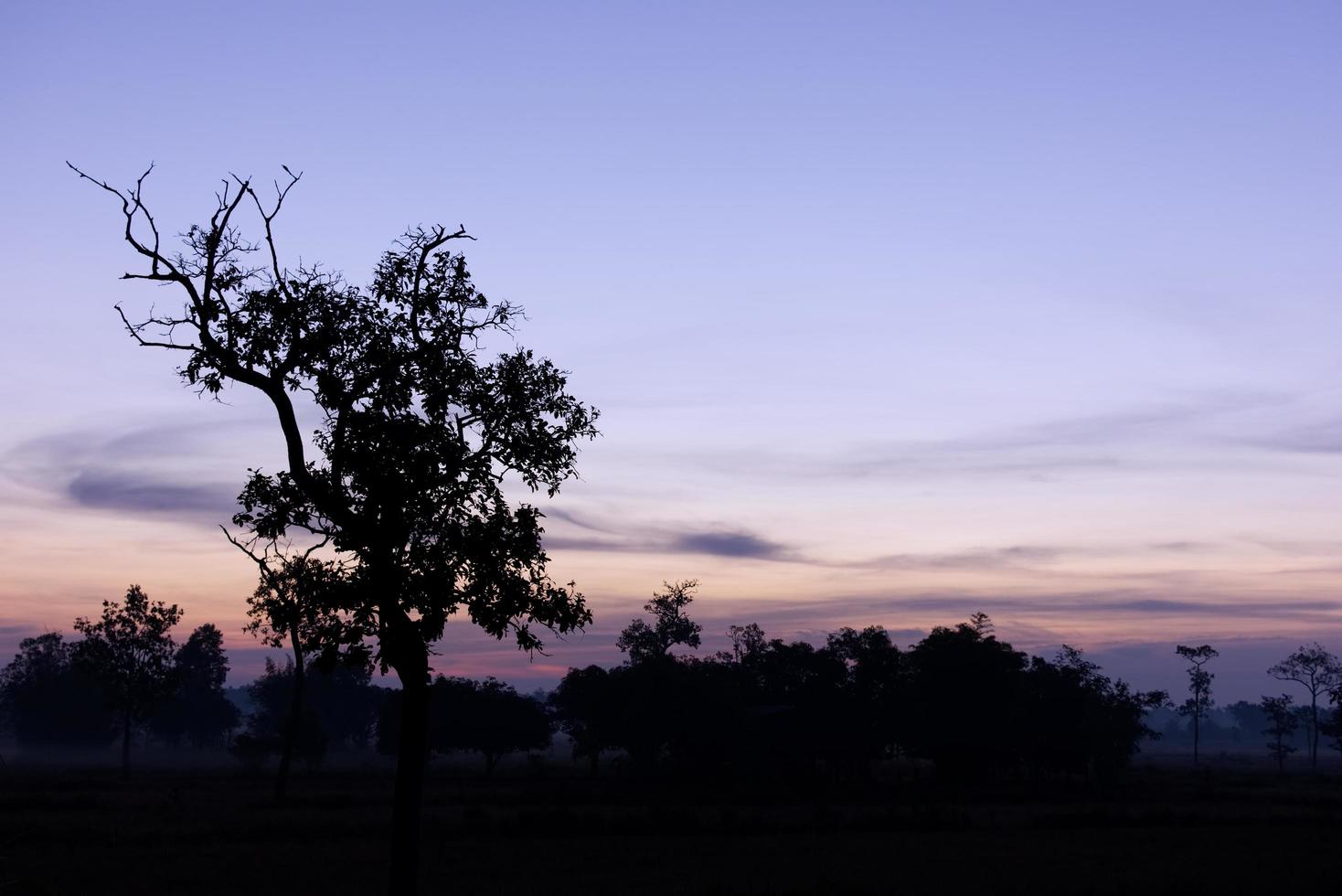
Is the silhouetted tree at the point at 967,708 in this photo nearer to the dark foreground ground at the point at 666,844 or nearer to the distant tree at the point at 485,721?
the dark foreground ground at the point at 666,844

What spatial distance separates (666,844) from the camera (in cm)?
5016

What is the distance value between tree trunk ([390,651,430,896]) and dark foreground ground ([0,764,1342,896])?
327 inches

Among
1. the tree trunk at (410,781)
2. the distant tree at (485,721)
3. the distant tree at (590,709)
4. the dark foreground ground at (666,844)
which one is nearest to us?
the tree trunk at (410,781)

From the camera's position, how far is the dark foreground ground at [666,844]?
37.2m

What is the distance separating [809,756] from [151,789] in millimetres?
58199

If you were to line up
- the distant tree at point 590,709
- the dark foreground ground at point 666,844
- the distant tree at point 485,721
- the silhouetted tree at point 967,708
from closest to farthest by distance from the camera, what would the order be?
the dark foreground ground at point 666,844
the silhouetted tree at point 967,708
the distant tree at point 590,709
the distant tree at point 485,721

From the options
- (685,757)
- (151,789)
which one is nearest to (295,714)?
(151,789)

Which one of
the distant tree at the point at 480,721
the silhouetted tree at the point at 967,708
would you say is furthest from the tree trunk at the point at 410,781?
the distant tree at the point at 480,721

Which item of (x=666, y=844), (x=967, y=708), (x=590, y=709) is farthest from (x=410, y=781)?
(x=590, y=709)

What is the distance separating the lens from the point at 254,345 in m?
26.9

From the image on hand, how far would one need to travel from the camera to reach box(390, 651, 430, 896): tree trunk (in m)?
26.3

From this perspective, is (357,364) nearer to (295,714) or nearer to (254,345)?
(254,345)

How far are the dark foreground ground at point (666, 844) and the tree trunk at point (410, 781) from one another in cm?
832

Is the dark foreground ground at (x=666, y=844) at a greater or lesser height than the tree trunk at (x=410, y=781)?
lesser
